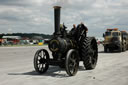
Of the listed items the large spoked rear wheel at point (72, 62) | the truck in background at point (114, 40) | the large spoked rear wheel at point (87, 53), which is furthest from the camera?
the truck in background at point (114, 40)

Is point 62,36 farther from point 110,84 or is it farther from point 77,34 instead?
point 110,84

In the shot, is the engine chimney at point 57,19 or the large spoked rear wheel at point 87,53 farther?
the large spoked rear wheel at point 87,53

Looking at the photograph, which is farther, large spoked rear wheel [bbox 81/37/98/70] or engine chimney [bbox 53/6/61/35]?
large spoked rear wheel [bbox 81/37/98/70]

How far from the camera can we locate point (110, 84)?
6555 mm

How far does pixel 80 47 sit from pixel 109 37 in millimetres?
14167

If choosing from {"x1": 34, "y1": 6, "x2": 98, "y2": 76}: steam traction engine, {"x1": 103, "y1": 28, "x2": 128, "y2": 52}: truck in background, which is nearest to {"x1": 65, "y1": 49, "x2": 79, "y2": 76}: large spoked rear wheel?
{"x1": 34, "y1": 6, "x2": 98, "y2": 76}: steam traction engine

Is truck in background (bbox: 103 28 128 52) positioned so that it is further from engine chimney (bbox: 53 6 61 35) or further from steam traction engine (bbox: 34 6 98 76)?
engine chimney (bbox: 53 6 61 35)

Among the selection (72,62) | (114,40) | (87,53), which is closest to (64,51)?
(72,62)

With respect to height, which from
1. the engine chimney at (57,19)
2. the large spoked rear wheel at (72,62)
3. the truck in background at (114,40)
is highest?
the engine chimney at (57,19)

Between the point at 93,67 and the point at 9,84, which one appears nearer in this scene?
the point at 9,84

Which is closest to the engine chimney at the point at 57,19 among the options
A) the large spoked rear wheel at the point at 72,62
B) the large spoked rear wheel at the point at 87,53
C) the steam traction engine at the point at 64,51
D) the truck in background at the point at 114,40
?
the steam traction engine at the point at 64,51

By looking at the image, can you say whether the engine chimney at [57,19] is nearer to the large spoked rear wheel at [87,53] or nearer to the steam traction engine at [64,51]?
the steam traction engine at [64,51]

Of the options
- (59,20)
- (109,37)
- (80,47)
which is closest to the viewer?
(59,20)

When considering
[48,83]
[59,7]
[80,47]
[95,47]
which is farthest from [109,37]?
[48,83]
